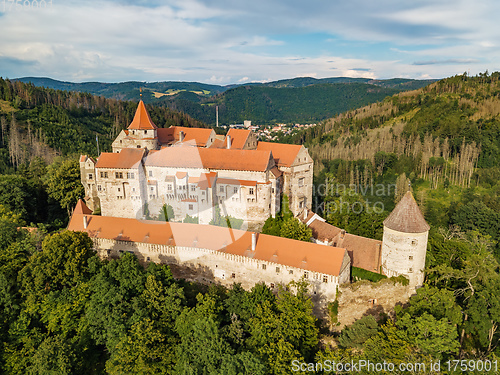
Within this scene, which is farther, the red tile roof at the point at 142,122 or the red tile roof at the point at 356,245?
the red tile roof at the point at 142,122

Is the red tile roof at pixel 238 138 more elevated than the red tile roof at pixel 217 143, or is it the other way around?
the red tile roof at pixel 238 138

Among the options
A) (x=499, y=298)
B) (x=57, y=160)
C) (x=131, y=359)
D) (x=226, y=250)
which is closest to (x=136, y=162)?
(x=226, y=250)

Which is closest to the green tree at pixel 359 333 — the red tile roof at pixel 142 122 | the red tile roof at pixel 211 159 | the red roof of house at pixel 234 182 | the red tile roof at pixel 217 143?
the red roof of house at pixel 234 182

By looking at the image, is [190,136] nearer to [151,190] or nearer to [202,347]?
[151,190]

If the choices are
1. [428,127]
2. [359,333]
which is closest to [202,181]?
[359,333]

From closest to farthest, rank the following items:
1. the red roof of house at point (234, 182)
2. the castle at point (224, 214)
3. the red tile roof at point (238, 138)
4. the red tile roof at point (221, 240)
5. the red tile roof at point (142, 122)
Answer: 1. the castle at point (224, 214)
2. the red tile roof at point (221, 240)
3. the red roof of house at point (234, 182)
4. the red tile roof at point (238, 138)
5. the red tile roof at point (142, 122)

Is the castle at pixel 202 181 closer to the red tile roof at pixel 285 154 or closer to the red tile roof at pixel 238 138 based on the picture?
the red tile roof at pixel 285 154

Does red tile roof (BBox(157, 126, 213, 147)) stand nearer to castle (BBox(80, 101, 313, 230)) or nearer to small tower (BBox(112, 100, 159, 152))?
small tower (BBox(112, 100, 159, 152))

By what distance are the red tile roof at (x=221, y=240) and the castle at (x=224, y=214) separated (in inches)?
4.2

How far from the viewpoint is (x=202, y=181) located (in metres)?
48.9

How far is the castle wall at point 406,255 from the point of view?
36094mm

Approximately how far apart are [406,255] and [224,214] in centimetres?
2295

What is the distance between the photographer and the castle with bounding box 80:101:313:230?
159ft

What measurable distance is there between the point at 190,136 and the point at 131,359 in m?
36.9
